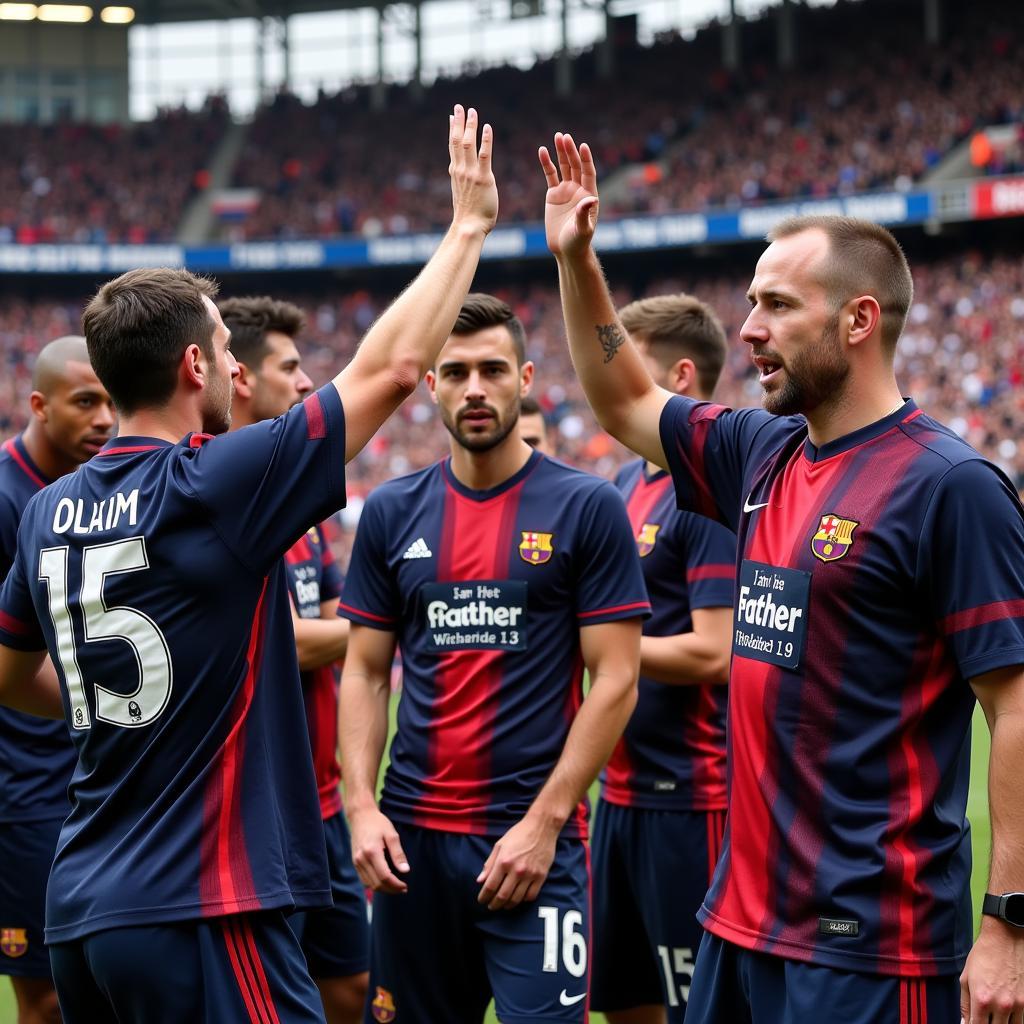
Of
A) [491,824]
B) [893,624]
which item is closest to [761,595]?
[893,624]

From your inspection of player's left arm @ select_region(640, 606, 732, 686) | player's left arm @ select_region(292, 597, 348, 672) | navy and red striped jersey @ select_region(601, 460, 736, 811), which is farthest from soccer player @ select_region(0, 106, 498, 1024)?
navy and red striped jersey @ select_region(601, 460, 736, 811)

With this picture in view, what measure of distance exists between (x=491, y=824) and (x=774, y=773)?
3.91 ft

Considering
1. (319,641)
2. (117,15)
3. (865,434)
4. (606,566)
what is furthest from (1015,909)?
(117,15)

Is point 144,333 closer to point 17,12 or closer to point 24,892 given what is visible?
point 24,892

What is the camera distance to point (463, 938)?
397 centimetres

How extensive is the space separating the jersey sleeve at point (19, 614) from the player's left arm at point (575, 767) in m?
1.40

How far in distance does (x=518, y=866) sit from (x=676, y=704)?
45.3 inches

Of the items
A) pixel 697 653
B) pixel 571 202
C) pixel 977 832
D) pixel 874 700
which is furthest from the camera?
pixel 977 832

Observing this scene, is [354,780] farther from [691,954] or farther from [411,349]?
[411,349]

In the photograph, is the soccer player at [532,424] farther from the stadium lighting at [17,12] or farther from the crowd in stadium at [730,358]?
the stadium lighting at [17,12]

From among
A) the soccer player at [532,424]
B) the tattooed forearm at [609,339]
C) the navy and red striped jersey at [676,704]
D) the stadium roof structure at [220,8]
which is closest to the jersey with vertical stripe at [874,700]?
the tattooed forearm at [609,339]

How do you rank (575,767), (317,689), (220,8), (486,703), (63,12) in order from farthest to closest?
(220,8) < (63,12) < (317,689) < (486,703) < (575,767)

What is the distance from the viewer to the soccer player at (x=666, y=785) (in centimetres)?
452

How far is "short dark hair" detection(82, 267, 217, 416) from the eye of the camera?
120 inches
